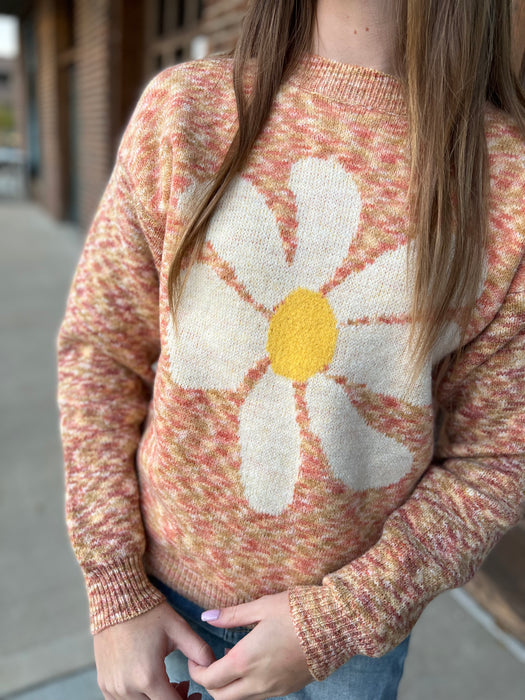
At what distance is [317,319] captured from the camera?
752 millimetres

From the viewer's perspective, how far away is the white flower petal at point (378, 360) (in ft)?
2.46

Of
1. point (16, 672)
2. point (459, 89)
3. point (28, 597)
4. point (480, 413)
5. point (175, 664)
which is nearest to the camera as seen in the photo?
point (459, 89)

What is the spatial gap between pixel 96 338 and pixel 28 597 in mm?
1637

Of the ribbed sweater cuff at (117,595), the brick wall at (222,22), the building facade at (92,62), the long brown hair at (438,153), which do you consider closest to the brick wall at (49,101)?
the building facade at (92,62)

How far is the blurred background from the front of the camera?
1870mm

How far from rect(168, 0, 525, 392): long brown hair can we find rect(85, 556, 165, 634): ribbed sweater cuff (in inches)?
16.1

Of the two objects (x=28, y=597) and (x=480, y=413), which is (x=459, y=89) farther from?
(x=28, y=597)

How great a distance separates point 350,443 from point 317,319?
0.61ft

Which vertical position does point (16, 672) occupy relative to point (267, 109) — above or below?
below

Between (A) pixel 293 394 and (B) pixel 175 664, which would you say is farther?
(B) pixel 175 664

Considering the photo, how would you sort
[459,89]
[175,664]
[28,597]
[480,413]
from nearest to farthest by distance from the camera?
[459,89]
[480,413]
[175,664]
[28,597]

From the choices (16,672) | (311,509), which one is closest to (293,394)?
(311,509)

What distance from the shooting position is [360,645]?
2.51 feet

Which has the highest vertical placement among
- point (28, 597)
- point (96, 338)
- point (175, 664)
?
point (96, 338)
